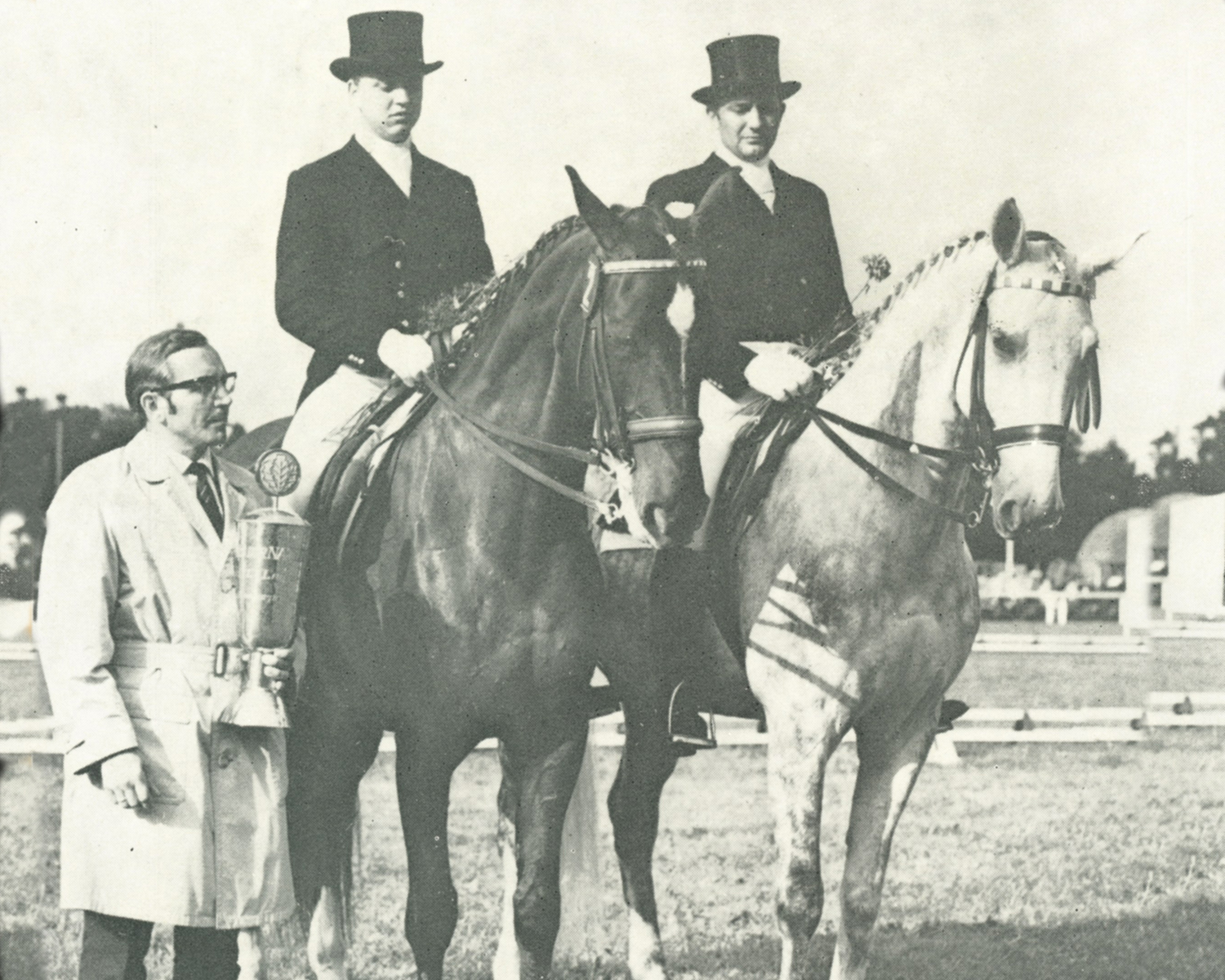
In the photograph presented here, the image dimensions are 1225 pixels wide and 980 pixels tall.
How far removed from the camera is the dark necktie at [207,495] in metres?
4.39

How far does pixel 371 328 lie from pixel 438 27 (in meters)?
1.51

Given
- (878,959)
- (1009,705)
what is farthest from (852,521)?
(1009,705)

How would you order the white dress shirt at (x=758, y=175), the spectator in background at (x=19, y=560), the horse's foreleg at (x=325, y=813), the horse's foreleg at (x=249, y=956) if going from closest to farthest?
the horse's foreleg at (x=249, y=956) < the horse's foreleg at (x=325, y=813) < the white dress shirt at (x=758, y=175) < the spectator in background at (x=19, y=560)

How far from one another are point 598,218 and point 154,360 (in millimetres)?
1403

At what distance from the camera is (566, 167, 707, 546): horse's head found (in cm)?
433

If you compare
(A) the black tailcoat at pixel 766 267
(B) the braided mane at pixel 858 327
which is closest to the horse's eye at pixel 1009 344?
(B) the braided mane at pixel 858 327

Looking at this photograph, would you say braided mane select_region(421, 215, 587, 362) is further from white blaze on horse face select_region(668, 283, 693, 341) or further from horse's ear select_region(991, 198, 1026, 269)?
horse's ear select_region(991, 198, 1026, 269)

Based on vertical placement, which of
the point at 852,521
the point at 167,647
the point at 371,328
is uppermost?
the point at 371,328

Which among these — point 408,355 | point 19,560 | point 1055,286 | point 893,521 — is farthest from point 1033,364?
point 19,560

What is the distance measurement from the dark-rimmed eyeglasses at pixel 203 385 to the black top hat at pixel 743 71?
9.13 feet

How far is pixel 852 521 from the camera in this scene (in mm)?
5309

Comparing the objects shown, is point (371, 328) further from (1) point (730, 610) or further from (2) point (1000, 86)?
(2) point (1000, 86)

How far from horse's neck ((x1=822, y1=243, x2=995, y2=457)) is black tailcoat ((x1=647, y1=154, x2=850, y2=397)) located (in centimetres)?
49

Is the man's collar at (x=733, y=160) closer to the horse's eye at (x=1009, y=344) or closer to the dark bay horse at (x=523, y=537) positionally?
the horse's eye at (x=1009, y=344)
